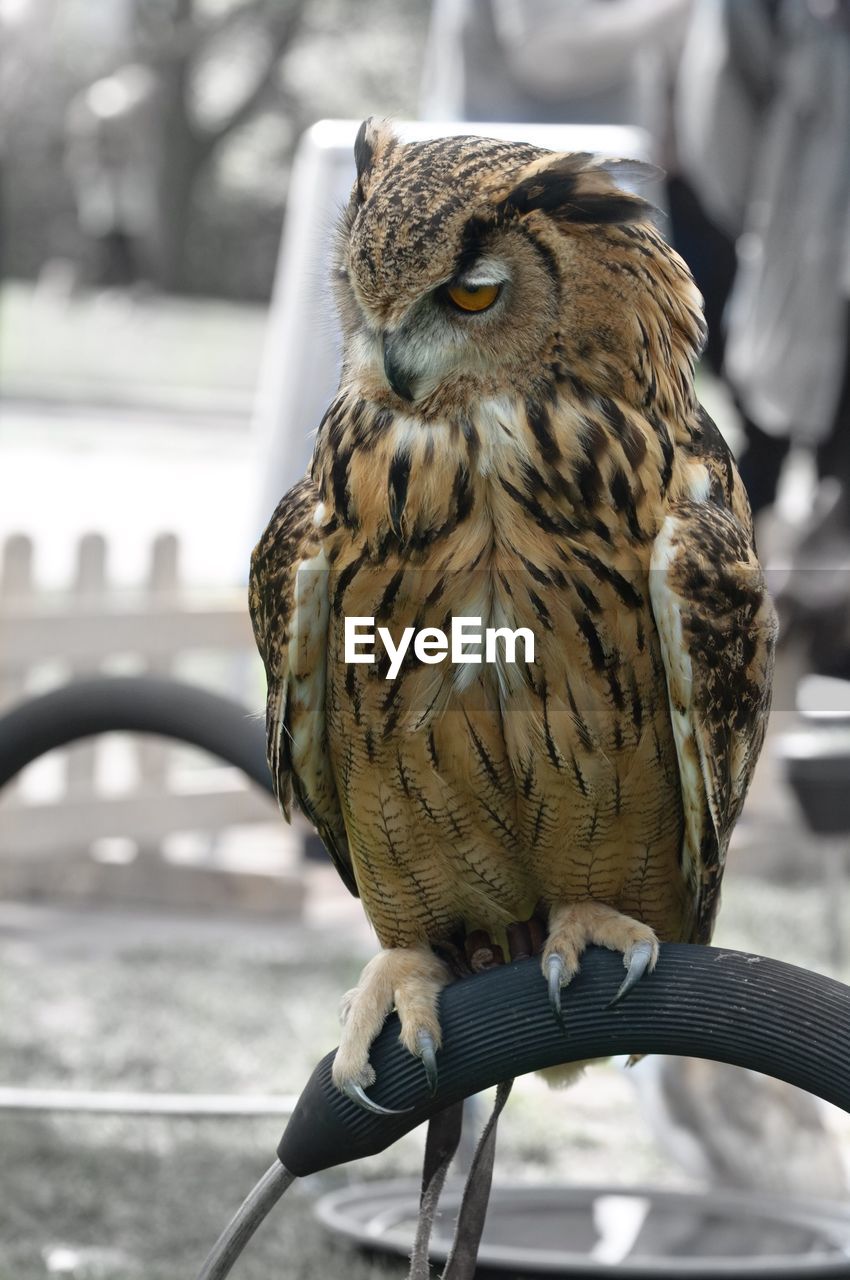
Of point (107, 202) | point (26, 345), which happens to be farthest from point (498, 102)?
point (107, 202)

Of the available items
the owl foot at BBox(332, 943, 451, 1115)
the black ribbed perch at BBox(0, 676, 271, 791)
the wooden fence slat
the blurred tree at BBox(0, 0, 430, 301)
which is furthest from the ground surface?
the blurred tree at BBox(0, 0, 430, 301)

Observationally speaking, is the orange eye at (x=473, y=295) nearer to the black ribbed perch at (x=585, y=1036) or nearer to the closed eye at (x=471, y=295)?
the closed eye at (x=471, y=295)

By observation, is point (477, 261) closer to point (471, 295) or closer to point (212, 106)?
point (471, 295)

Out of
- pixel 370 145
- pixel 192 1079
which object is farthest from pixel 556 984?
pixel 192 1079

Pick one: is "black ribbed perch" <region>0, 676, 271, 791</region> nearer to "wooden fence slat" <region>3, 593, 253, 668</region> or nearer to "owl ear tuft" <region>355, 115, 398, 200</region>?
"owl ear tuft" <region>355, 115, 398, 200</region>

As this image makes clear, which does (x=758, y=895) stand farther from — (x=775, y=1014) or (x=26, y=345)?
(x=26, y=345)

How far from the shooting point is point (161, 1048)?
3.06 meters

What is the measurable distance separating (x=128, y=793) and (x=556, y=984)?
9.63 feet

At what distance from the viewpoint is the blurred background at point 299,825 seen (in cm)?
243

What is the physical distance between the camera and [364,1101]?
111 centimetres

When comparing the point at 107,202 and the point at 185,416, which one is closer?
the point at 185,416

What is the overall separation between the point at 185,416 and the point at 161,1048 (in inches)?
394

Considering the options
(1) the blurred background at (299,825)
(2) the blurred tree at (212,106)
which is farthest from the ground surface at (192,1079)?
(2) the blurred tree at (212,106)

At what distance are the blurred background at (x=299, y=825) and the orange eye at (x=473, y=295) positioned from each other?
15cm
